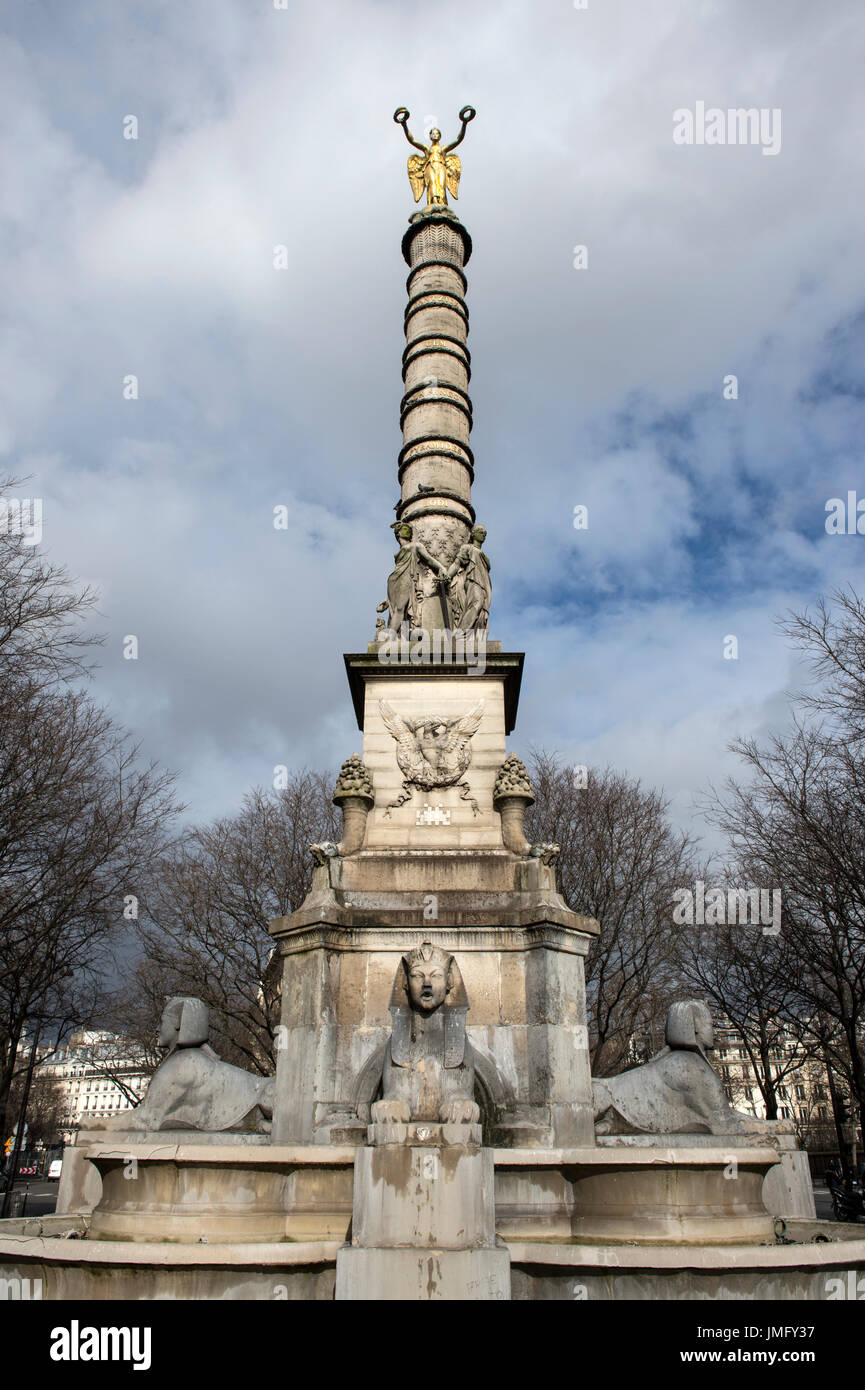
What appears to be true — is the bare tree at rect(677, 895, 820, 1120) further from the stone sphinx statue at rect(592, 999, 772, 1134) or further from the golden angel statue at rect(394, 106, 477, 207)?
the golden angel statue at rect(394, 106, 477, 207)

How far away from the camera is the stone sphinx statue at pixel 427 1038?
6.34 meters

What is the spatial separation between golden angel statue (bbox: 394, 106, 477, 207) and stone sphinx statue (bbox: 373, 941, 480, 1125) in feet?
61.6

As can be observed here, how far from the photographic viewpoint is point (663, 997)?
83.9ft

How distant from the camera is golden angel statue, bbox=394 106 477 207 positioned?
2006cm

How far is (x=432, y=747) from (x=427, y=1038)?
183 inches

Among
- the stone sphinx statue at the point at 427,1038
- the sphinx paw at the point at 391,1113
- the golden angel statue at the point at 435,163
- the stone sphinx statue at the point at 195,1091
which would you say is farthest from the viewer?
the golden angel statue at the point at 435,163

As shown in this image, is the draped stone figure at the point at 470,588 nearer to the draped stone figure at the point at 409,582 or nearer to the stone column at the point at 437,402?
the draped stone figure at the point at 409,582

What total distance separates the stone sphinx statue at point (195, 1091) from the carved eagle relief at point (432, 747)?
3399 mm

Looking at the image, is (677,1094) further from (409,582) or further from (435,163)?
(435,163)

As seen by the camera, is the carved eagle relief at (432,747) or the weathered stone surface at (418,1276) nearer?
the weathered stone surface at (418,1276)

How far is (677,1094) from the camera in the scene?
319 inches

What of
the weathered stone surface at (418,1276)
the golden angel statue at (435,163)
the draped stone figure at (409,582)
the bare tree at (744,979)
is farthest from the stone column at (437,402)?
the bare tree at (744,979)

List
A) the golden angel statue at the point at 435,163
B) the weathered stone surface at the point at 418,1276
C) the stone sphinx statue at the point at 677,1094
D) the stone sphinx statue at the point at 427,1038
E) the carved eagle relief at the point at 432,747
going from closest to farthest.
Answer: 1. the weathered stone surface at the point at 418,1276
2. the stone sphinx statue at the point at 427,1038
3. the stone sphinx statue at the point at 677,1094
4. the carved eagle relief at the point at 432,747
5. the golden angel statue at the point at 435,163

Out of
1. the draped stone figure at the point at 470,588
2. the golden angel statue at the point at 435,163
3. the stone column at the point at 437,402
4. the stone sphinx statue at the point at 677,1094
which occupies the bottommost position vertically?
the stone sphinx statue at the point at 677,1094
